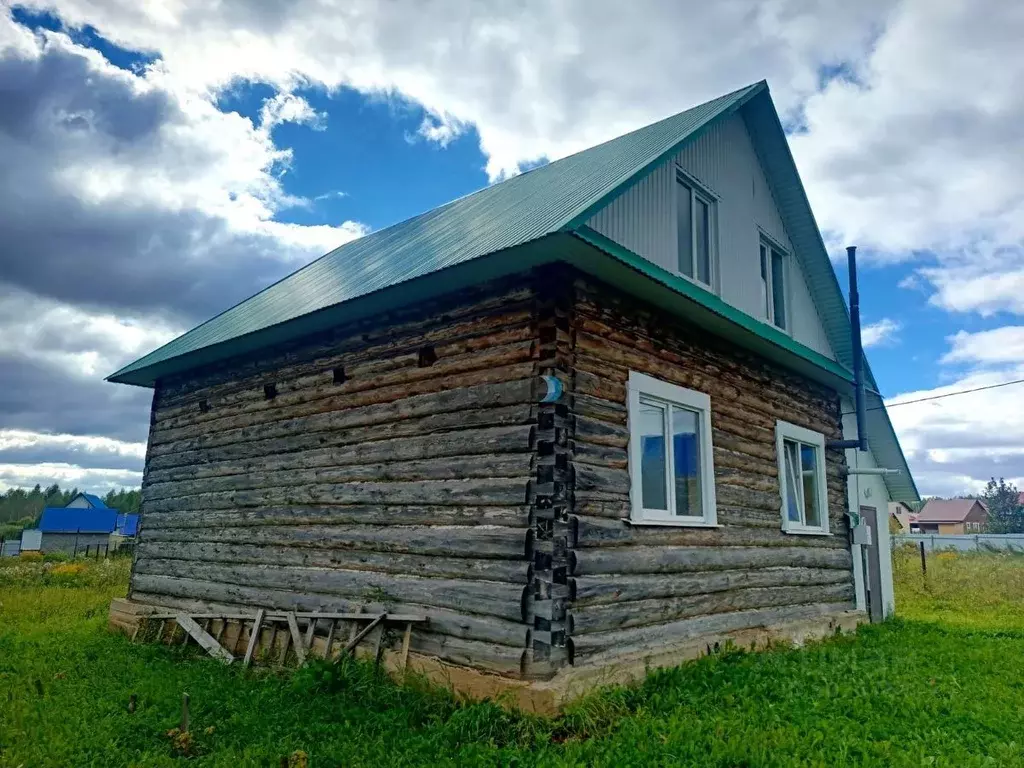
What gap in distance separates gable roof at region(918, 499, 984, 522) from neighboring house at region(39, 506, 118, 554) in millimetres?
79514

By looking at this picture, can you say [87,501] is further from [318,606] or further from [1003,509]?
[1003,509]

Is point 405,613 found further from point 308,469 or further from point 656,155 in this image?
point 656,155

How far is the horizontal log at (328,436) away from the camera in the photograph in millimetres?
7426

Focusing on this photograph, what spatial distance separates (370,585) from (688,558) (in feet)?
11.9

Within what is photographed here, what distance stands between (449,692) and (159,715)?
2941 millimetres

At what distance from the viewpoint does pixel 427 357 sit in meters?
8.28

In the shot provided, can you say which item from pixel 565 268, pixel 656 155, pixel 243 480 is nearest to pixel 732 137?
pixel 656 155

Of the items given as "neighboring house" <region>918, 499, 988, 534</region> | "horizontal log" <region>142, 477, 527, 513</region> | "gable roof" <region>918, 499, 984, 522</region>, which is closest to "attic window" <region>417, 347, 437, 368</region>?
"horizontal log" <region>142, 477, 527, 513</region>

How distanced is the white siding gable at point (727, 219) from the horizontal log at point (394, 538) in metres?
3.16

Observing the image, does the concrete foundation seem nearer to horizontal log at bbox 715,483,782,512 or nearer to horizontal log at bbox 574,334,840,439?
horizontal log at bbox 715,483,782,512

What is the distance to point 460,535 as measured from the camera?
24.3 ft

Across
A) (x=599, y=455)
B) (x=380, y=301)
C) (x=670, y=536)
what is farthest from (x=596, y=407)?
(x=380, y=301)

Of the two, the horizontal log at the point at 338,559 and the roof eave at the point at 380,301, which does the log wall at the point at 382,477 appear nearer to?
the horizontal log at the point at 338,559

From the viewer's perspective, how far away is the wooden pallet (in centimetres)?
775
